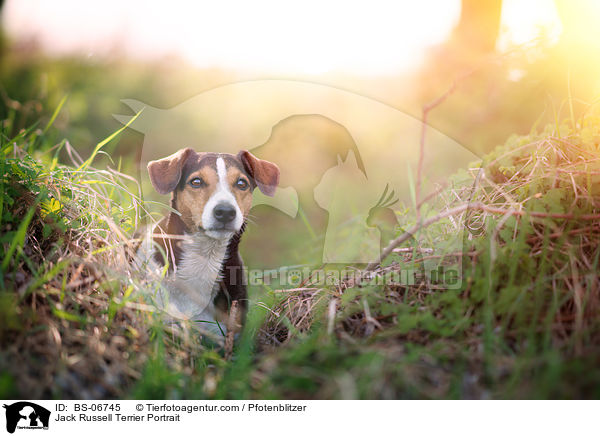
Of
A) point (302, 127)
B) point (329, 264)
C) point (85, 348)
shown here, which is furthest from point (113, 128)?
point (85, 348)

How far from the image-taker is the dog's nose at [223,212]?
2674 millimetres

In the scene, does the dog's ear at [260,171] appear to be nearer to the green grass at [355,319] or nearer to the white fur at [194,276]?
the white fur at [194,276]

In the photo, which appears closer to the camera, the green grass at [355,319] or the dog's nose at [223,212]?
the green grass at [355,319]

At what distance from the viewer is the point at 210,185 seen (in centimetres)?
281

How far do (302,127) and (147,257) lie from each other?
1774 millimetres

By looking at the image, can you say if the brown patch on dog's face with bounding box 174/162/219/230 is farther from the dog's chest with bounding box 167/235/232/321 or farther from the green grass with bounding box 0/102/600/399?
the green grass with bounding box 0/102/600/399

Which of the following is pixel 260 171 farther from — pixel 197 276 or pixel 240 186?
pixel 197 276

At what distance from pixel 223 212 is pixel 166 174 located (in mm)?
510

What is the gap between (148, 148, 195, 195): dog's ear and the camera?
2.83 metres

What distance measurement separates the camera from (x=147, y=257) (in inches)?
104
